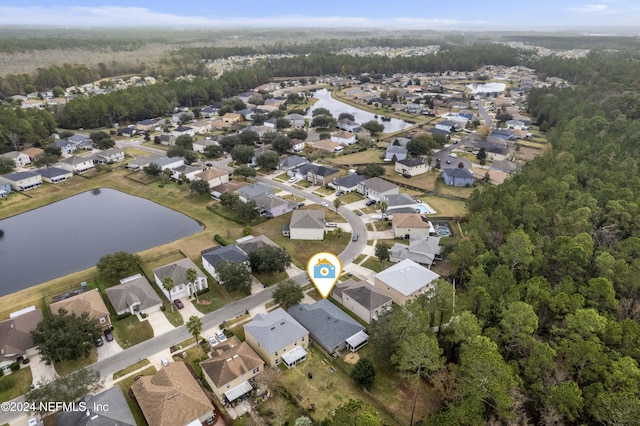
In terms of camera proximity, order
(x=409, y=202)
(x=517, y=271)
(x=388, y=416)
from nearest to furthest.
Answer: (x=388, y=416)
(x=517, y=271)
(x=409, y=202)

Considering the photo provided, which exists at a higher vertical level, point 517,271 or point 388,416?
point 517,271

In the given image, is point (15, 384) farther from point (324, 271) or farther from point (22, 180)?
point (22, 180)

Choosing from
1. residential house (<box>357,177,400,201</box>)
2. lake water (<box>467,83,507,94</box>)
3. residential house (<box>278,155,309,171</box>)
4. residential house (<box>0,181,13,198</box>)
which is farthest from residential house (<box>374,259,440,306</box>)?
lake water (<box>467,83,507,94</box>)

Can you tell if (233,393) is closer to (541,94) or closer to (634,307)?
(634,307)

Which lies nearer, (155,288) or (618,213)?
(155,288)

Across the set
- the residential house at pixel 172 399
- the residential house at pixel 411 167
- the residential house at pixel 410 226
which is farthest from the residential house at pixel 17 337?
the residential house at pixel 411 167

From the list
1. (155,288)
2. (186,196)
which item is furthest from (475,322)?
(186,196)

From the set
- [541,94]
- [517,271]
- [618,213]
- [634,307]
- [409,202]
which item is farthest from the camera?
[541,94]
